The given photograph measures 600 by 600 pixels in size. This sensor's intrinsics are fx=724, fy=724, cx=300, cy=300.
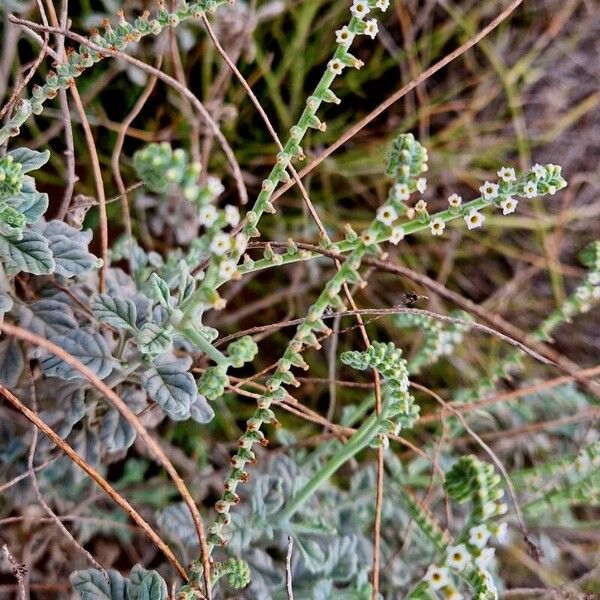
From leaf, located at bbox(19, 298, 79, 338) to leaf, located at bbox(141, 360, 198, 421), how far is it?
0.11m

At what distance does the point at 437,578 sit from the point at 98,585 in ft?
1.13

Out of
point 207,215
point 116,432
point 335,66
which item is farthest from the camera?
point 116,432

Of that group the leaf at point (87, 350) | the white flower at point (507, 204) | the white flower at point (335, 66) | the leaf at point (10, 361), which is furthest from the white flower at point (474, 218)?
the leaf at point (10, 361)

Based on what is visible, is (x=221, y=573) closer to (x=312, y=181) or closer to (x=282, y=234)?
(x=282, y=234)

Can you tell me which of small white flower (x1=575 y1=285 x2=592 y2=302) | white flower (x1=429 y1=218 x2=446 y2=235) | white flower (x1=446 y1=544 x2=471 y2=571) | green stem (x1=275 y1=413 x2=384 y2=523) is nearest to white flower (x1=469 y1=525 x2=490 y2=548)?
white flower (x1=446 y1=544 x2=471 y2=571)

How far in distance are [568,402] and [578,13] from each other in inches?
35.4

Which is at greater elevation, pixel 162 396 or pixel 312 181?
pixel 312 181

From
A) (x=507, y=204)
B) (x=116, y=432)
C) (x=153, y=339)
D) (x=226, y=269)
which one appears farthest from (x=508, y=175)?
(x=116, y=432)

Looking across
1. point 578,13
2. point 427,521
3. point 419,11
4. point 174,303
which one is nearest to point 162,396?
point 174,303

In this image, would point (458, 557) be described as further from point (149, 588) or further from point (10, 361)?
point (10, 361)

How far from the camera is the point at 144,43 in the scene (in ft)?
4.11

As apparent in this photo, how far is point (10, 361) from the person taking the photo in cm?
78

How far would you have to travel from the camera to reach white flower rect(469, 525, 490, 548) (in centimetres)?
61

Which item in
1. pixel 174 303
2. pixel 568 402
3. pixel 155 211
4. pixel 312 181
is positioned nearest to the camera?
pixel 174 303
